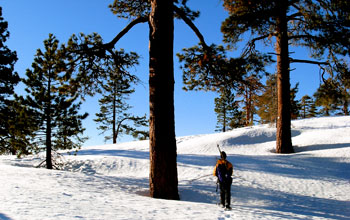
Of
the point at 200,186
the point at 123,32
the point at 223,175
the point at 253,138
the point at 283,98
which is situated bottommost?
the point at 200,186

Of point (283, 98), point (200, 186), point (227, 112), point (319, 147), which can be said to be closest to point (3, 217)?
point (200, 186)

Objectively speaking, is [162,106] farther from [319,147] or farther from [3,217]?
[319,147]

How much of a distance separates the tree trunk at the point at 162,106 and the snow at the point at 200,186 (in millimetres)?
647

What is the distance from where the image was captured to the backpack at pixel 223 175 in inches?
255

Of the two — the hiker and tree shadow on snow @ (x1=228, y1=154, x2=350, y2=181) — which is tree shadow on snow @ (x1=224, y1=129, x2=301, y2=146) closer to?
tree shadow on snow @ (x1=228, y1=154, x2=350, y2=181)

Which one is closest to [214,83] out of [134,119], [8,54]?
[8,54]

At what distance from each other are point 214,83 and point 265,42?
5.52 metres

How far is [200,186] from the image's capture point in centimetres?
865

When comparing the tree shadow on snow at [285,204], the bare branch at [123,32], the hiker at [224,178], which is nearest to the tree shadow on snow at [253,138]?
the tree shadow on snow at [285,204]

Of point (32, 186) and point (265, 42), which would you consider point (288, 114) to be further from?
point (32, 186)

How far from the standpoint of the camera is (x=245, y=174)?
9711 mm

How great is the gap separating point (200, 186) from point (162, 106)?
3.47 meters

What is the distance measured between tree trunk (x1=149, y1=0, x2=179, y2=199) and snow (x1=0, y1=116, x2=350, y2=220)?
0.65m

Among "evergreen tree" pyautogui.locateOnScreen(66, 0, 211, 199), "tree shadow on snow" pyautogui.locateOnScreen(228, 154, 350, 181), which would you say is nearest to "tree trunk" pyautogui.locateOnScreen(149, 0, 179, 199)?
"evergreen tree" pyautogui.locateOnScreen(66, 0, 211, 199)
